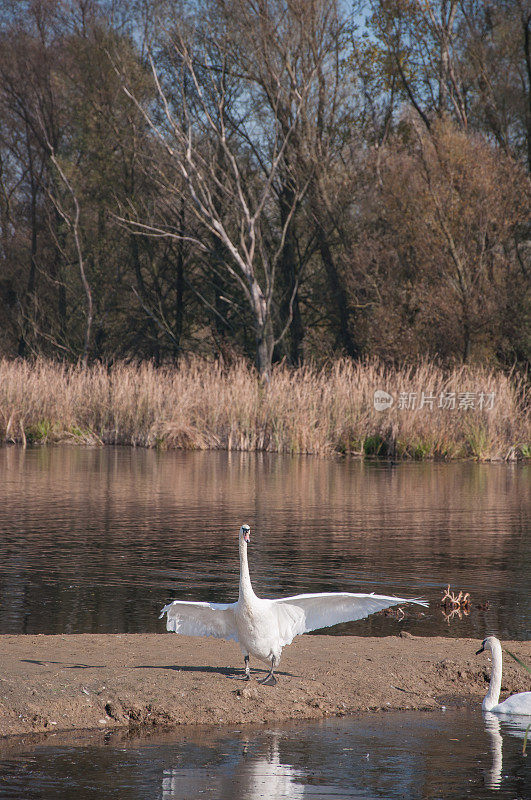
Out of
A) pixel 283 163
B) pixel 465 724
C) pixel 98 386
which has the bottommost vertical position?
pixel 465 724

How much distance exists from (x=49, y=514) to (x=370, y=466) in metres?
9.90

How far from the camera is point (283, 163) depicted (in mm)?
36500

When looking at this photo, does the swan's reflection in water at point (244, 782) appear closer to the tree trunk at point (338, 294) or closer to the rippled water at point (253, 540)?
the rippled water at point (253, 540)

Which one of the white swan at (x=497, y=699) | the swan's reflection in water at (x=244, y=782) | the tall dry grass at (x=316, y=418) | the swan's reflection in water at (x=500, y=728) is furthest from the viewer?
the tall dry grass at (x=316, y=418)

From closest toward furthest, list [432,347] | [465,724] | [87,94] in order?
[465,724] < [432,347] < [87,94]

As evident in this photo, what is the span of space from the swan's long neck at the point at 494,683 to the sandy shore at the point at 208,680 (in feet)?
1.07

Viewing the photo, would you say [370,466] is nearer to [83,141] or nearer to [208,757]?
[208,757]

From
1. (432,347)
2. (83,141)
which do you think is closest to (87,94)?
(83,141)

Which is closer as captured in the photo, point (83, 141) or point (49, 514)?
point (49, 514)

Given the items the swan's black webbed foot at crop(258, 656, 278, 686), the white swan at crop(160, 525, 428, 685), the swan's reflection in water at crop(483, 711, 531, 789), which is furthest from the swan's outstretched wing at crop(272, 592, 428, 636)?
the swan's reflection in water at crop(483, 711, 531, 789)

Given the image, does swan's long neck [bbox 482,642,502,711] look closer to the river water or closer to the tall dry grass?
the river water

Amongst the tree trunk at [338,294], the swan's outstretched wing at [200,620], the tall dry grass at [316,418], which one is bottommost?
the swan's outstretched wing at [200,620]

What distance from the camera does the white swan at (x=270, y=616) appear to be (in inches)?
213

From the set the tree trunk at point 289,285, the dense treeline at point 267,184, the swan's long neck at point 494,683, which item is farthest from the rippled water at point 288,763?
the tree trunk at point 289,285
